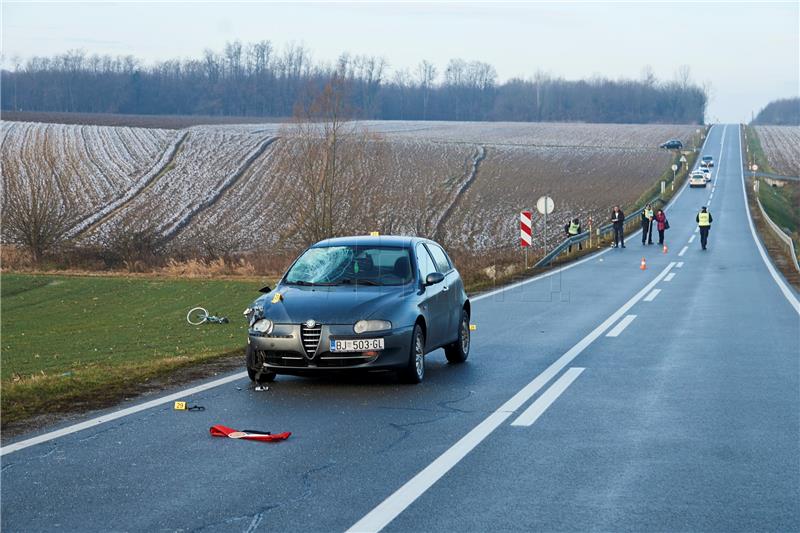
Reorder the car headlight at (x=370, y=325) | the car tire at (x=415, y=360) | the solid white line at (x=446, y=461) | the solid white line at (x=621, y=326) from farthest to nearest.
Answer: the solid white line at (x=621, y=326) → the car tire at (x=415, y=360) → the car headlight at (x=370, y=325) → the solid white line at (x=446, y=461)

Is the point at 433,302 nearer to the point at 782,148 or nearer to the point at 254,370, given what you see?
the point at 254,370

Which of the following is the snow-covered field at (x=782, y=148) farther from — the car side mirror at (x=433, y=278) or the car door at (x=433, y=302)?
the car side mirror at (x=433, y=278)

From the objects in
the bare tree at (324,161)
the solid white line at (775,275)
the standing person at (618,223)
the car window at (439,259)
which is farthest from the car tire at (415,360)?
the standing person at (618,223)

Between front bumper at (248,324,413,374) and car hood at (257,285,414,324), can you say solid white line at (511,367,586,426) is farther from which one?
car hood at (257,285,414,324)

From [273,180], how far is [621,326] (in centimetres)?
5452

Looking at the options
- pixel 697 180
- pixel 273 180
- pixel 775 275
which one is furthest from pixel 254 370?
pixel 697 180

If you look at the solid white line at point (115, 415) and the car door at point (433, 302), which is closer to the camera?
the solid white line at point (115, 415)

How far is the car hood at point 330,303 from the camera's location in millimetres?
10766

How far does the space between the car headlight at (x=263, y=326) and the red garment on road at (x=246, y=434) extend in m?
2.33

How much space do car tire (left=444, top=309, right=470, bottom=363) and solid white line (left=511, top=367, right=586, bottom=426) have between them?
1.41 metres

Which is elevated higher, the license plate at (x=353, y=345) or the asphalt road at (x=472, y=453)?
the license plate at (x=353, y=345)

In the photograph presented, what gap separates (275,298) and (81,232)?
145ft

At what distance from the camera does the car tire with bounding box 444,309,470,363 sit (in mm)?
12953

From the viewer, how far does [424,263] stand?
41.1 feet
